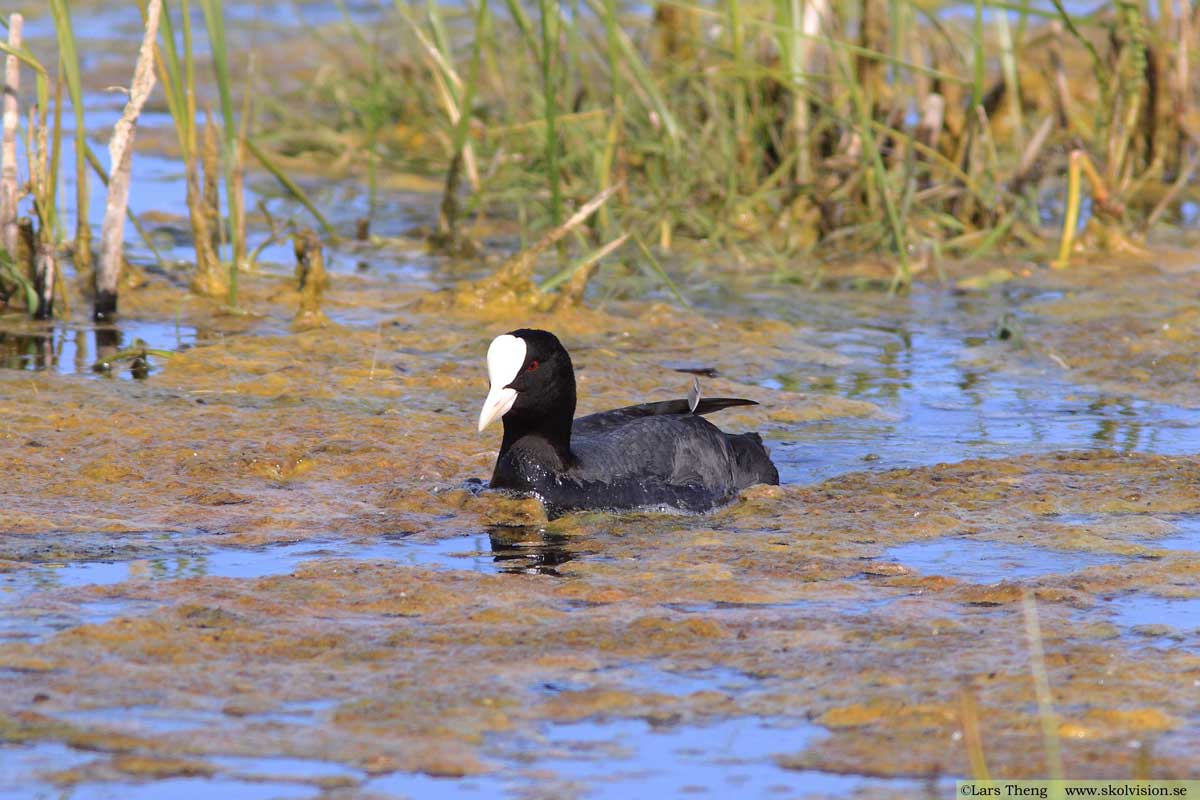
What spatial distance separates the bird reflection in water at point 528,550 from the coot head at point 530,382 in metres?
0.31

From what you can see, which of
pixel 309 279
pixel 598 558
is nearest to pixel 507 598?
pixel 598 558

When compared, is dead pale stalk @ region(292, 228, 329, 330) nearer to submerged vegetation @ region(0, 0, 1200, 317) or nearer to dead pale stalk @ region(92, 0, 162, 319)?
submerged vegetation @ region(0, 0, 1200, 317)

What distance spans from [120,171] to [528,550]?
2.38m

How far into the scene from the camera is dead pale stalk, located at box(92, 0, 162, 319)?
5.74 metres

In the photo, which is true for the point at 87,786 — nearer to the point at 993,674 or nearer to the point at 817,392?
the point at 993,674

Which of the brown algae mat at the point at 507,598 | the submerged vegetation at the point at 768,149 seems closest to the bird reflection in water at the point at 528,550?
the brown algae mat at the point at 507,598

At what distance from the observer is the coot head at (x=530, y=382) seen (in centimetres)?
460

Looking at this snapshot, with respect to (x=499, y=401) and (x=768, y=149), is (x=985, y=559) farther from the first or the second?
(x=768, y=149)

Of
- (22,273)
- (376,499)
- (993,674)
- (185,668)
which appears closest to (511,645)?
(185,668)

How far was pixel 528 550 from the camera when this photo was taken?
427 centimetres

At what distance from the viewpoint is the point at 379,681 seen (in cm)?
321

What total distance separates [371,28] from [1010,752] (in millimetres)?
10348

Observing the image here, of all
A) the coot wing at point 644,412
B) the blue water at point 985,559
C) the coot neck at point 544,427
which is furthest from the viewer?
the coot wing at point 644,412

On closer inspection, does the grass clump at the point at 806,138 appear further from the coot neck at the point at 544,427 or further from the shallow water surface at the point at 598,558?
the coot neck at the point at 544,427
